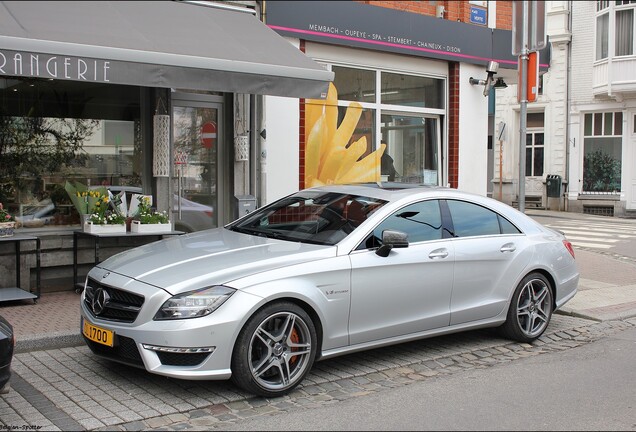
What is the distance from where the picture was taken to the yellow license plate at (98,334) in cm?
510

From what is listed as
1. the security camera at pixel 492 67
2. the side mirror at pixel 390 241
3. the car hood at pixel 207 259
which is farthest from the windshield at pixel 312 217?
the security camera at pixel 492 67

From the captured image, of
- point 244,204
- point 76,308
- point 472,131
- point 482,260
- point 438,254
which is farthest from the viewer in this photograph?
point 472,131

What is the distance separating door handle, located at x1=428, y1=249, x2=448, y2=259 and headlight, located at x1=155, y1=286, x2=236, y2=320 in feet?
6.67

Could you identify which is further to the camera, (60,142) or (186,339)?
(60,142)

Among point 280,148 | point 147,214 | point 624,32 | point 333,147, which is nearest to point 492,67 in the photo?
point 333,147

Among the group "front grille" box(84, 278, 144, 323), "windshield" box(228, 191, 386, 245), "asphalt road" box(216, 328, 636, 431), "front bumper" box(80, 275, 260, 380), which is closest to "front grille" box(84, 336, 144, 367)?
"front bumper" box(80, 275, 260, 380)

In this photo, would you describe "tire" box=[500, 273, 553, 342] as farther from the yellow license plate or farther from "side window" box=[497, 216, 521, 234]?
the yellow license plate

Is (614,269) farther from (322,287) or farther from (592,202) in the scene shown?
(592,202)

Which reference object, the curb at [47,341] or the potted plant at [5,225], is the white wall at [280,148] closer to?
the potted plant at [5,225]

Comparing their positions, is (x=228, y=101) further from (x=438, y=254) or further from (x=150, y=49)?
(x=438, y=254)

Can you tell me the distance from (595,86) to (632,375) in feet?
72.0

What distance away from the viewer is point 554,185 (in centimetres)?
2647

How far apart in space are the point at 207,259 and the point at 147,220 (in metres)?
3.56

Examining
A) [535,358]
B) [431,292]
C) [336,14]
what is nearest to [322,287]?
[431,292]
